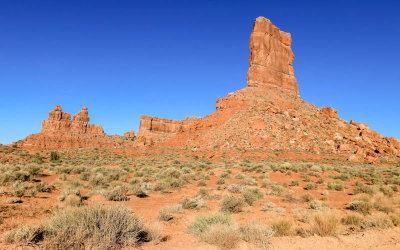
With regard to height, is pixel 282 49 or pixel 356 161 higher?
pixel 282 49

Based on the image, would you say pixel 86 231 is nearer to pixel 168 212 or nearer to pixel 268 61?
pixel 168 212

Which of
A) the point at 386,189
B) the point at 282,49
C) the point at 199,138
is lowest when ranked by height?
the point at 386,189

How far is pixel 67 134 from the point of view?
80375mm

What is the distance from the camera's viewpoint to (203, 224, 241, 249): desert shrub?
4766mm

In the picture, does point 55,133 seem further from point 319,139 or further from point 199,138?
point 319,139

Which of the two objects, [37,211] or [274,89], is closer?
[37,211]

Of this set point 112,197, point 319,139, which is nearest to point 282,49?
point 319,139

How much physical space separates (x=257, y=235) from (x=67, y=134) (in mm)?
89085

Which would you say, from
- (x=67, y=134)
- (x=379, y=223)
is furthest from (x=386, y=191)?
(x=67, y=134)

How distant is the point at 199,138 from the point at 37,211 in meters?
39.8

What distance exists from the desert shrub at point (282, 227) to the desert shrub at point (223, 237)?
1.19 meters

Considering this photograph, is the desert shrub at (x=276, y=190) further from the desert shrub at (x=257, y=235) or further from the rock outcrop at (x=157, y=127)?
the rock outcrop at (x=157, y=127)

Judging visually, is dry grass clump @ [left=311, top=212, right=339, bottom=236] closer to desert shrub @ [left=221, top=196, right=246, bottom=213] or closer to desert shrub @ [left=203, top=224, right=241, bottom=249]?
desert shrub @ [left=203, top=224, right=241, bottom=249]

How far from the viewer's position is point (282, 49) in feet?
212
